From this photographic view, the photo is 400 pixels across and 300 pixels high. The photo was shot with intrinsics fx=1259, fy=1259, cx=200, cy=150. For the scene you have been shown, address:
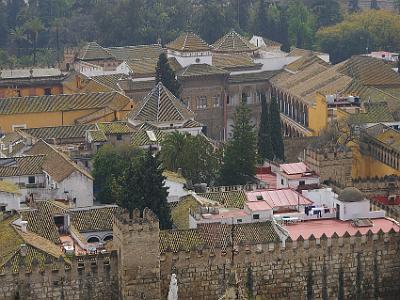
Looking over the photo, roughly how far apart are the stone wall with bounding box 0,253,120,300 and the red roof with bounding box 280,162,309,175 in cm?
1170

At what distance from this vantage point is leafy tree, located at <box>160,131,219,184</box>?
172 ft

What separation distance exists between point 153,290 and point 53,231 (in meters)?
5.79

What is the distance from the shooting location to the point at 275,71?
7581 centimetres

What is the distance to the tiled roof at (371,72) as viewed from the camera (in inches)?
2714

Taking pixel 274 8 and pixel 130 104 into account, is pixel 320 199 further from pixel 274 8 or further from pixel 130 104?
pixel 274 8

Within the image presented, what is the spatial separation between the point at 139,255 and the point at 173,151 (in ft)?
52.8

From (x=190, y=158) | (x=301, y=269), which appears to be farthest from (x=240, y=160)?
(x=301, y=269)

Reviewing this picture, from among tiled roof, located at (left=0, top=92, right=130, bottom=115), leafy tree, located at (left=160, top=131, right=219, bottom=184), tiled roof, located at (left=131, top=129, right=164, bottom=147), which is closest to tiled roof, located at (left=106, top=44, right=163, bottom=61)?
tiled roof, located at (left=0, top=92, right=130, bottom=115)

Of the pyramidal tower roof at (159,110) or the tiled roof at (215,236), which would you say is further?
the pyramidal tower roof at (159,110)

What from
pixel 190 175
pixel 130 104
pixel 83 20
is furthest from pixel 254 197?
pixel 83 20

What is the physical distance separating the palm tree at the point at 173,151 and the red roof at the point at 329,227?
10744mm

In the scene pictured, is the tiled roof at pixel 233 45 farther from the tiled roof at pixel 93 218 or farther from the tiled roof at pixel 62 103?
the tiled roof at pixel 93 218

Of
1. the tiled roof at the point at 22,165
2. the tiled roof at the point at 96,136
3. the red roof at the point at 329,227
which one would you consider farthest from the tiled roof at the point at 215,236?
the tiled roof at the point at 96,136

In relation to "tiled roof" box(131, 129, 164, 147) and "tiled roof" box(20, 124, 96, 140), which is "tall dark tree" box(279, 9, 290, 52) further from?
"tiled roof" box(131, 129, 164, 147)
